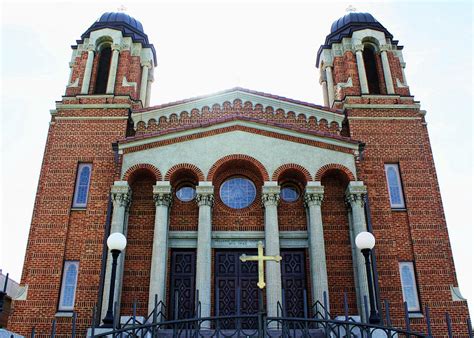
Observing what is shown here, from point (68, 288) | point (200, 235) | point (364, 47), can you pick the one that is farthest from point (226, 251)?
point (364, 47)

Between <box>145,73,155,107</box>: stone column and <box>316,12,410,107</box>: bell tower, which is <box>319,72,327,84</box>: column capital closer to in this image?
<box>316,12,410,107</box>: bell tower

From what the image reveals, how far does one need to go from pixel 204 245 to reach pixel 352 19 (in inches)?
579

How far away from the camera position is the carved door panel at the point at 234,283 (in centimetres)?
1720

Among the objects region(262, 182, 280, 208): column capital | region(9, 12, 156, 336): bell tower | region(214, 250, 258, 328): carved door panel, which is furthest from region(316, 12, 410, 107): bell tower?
region(9, 12, 156, 336): bell tower

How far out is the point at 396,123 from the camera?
2109 centimetres

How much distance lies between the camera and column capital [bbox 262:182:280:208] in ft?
58.3

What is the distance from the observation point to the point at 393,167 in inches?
794

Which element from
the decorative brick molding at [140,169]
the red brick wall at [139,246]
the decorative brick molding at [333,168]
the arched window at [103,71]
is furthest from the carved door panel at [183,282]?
the arched window at [103,71]

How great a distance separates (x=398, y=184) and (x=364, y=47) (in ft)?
25.9

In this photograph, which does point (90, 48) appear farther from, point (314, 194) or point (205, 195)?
point (314, 194)

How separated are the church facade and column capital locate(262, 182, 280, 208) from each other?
4cm

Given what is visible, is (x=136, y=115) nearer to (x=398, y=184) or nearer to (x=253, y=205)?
(x=253, y=205)

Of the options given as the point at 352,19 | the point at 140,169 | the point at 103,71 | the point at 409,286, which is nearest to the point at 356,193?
the point at 409,286

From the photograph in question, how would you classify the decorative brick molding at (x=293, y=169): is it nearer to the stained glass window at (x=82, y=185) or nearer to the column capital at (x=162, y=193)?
the column capital at (x=162, y=193)
